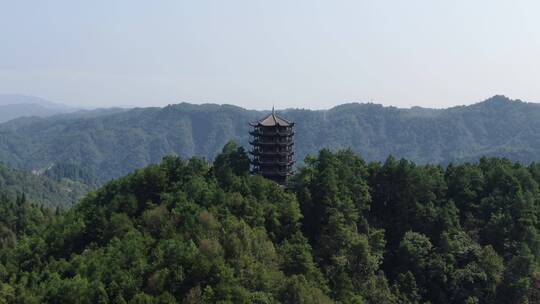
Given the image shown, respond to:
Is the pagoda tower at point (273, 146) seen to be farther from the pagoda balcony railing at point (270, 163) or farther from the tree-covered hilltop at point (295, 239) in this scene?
the tree-covered hilltop at point (295, 239)

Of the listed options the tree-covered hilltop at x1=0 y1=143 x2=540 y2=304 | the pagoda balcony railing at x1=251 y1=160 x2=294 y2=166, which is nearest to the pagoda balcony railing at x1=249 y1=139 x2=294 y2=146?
the pagoda balcony railing at x1=251 y1=160 x2=294 y2=166

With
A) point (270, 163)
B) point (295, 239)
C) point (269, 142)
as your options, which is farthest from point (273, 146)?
point (295, 239)

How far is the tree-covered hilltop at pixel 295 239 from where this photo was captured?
4044 cm

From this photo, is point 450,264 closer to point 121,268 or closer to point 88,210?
point 121,268

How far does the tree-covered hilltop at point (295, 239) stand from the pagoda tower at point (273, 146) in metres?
2.75

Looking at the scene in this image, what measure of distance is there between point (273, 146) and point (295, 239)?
14680 mm

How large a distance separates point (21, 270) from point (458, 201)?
1800 inches

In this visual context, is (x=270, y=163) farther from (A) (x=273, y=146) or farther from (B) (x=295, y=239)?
(B) (x=295, y=239)

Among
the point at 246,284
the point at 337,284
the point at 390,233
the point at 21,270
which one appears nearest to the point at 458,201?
the point at 390,233

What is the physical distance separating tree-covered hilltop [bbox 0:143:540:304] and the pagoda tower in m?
2.75

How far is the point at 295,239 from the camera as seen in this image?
4841cm

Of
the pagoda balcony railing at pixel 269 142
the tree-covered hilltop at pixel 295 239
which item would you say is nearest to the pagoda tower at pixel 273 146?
the pagoda balcony railing at pixel 269 142

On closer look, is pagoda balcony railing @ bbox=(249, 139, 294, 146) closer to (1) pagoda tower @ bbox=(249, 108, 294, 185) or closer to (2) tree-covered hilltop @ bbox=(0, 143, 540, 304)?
(1) pagoda tower @ bbox=(249, 108, 294, 185)

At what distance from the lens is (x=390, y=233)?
5647cm
